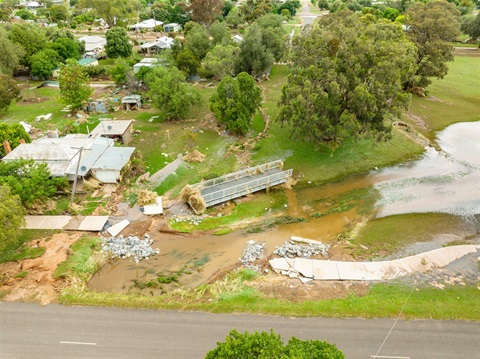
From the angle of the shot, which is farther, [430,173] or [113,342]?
[430,173]

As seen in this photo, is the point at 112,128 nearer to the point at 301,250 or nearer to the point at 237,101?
the point at 237,101

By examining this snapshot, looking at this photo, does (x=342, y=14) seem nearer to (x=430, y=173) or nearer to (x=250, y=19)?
(x=430, y=173)

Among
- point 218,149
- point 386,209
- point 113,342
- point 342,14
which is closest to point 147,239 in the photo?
point 113,342

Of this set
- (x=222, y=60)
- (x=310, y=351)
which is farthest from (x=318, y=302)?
(x=222, y=60)

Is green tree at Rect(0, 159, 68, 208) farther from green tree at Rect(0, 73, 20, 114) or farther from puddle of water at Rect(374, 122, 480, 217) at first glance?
puddle of water at Rect(374, 122, 480, 217)

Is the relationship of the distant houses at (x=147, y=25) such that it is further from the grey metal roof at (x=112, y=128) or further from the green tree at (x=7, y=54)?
the grey metal roof at (x=112, y=128)

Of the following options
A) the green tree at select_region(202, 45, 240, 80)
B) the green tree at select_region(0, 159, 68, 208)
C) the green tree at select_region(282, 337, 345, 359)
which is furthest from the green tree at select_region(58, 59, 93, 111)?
the green tree at select_region(282, 337, 345, 359)
